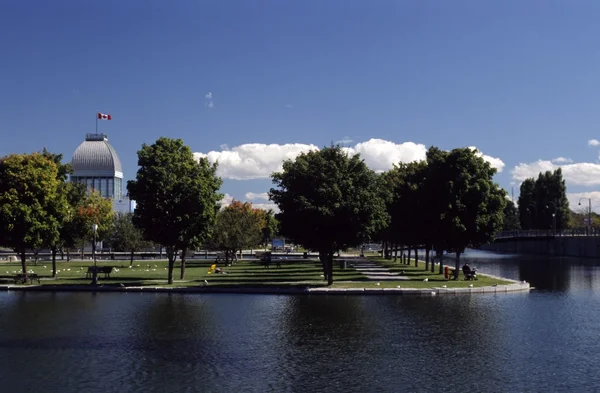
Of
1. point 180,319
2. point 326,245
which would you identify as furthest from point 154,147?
point 180,319

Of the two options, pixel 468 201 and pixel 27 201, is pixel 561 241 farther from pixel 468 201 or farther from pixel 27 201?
pixel 27 201

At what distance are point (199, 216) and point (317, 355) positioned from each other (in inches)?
1042

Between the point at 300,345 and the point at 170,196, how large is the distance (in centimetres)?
2529

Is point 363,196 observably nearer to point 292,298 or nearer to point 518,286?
point 292,298

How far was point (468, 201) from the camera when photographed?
175 feet

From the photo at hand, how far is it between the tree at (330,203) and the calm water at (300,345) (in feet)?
24.2

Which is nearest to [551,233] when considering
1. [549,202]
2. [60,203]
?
[549,202]

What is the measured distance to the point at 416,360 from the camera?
22.5 metres

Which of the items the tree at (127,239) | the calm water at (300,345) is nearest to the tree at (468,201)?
the calm water at (300,345)

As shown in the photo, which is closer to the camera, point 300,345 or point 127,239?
point 300,345

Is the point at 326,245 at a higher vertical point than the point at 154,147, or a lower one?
lower

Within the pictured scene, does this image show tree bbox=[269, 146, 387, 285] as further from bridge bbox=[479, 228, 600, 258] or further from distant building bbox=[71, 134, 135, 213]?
distant building bbox=[71, 134, 135, 213]

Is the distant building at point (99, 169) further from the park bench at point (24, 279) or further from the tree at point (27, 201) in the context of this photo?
the tree at point (27, 201)

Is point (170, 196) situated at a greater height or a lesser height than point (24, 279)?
greater
